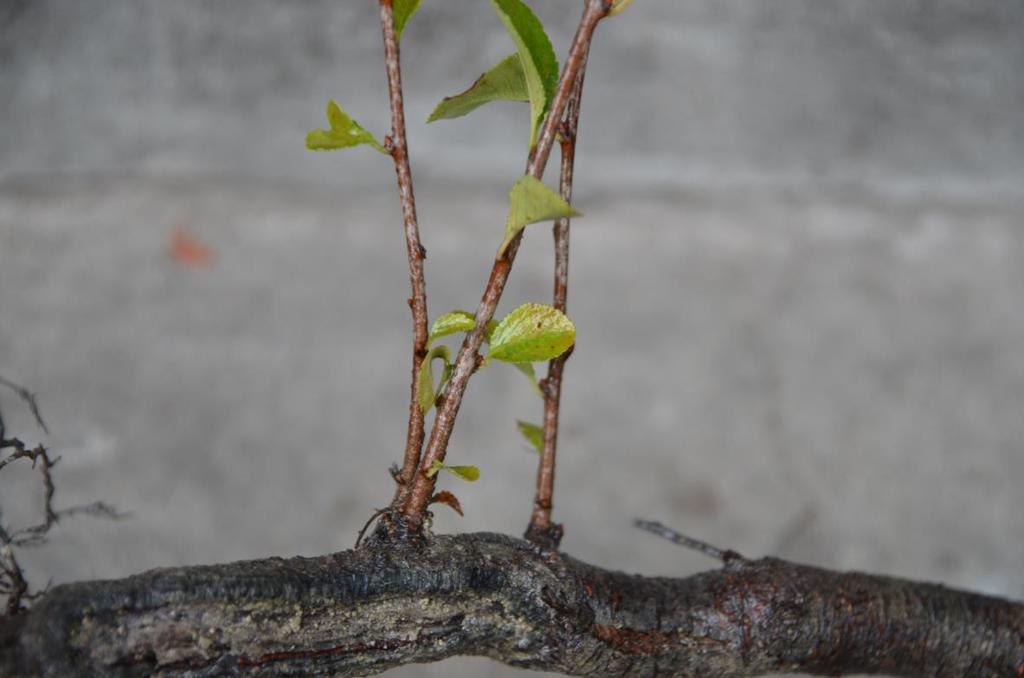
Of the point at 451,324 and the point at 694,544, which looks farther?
the point at 694,544

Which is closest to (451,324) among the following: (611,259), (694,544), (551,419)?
(551,419)

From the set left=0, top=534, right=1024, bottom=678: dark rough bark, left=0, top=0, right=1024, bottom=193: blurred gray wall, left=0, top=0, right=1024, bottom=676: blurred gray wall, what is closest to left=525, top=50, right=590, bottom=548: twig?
left=0, top=534, right=1024, bottom=678: dark rough bark

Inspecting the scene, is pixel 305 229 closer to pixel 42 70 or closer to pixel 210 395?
pixel 210 395

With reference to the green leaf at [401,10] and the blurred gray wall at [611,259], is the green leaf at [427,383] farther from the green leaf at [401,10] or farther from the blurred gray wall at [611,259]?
the blurred gray wall at [611,259]

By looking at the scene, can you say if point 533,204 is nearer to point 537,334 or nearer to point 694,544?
point 537,334

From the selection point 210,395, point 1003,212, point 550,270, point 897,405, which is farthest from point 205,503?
point 1003,212

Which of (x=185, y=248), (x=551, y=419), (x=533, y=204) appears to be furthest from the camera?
(x=185, y=248)
